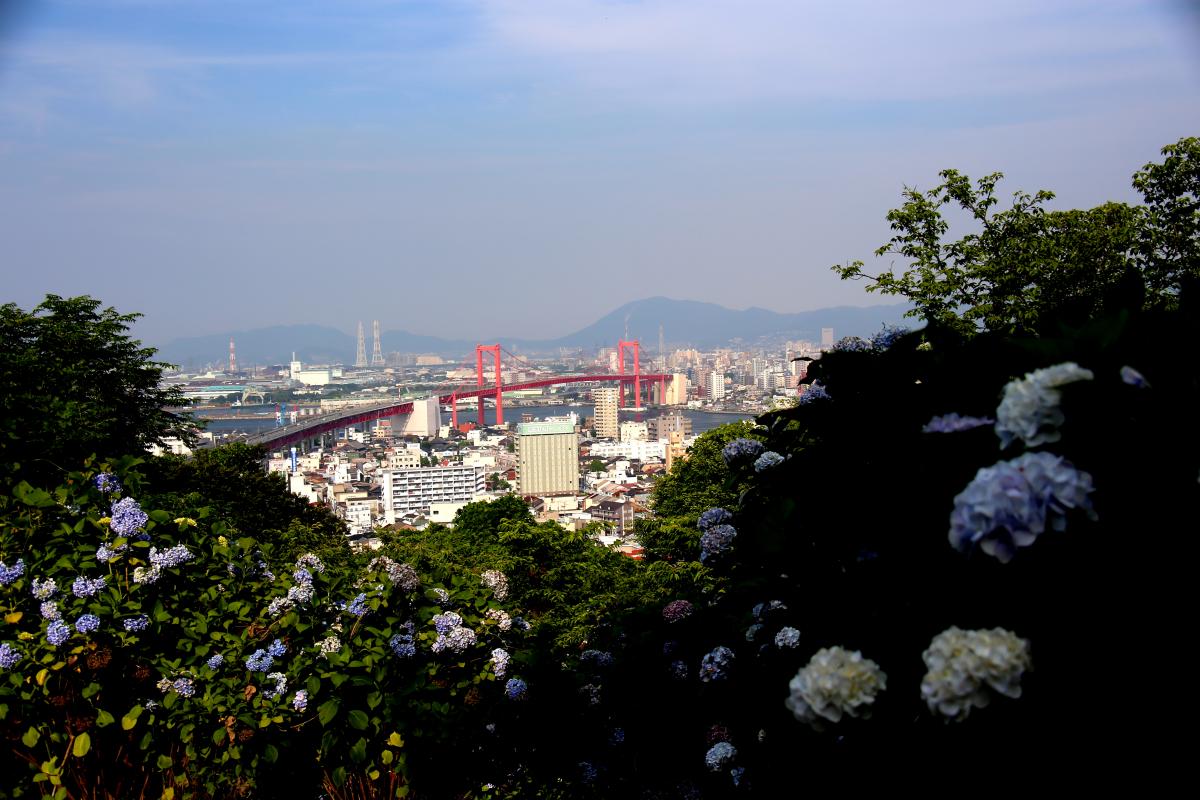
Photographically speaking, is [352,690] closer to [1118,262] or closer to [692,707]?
[692,707]

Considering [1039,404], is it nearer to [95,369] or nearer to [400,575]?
[400,575]

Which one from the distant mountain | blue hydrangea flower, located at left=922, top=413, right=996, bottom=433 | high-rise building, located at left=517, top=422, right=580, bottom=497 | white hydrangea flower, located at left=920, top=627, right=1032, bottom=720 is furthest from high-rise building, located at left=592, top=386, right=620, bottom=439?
white hydrangea flower, located at left=920, top=627, right=1032, bottom=720

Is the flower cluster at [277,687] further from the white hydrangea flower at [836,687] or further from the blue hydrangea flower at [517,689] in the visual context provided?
the white hydrangea flower at [836,687]

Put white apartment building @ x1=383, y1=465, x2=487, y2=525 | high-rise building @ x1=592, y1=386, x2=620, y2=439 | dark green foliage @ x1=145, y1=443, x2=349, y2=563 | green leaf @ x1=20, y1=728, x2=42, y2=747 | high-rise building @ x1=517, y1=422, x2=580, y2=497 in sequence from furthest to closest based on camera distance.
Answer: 1. high-rise building @ x1=592, y1=386, x2=620, y2=439
2. high-rise building @ x1=517, y1=422, x2=580, y2=497
3. white apartment building @ x1=383, y1=465, x2=487, y2=525
4. dark green foliage @ x1=145, y1=443, x2=349, y2=563
5. green leaf @ x1=20, y1=728, x2=42, y2=747

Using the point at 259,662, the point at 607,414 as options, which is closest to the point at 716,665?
the point at 259,662

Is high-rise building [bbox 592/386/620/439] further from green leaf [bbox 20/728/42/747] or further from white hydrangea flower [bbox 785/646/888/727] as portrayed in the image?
white hydrangea flower [bbox 785/646/888/727]

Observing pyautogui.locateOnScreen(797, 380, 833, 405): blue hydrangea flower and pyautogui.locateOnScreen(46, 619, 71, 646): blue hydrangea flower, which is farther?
pyautogui.locateOnScreen(46, 619, 71, 646): blue hydrangea flower

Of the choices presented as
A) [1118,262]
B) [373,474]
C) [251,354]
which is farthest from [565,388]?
[1118,262]
